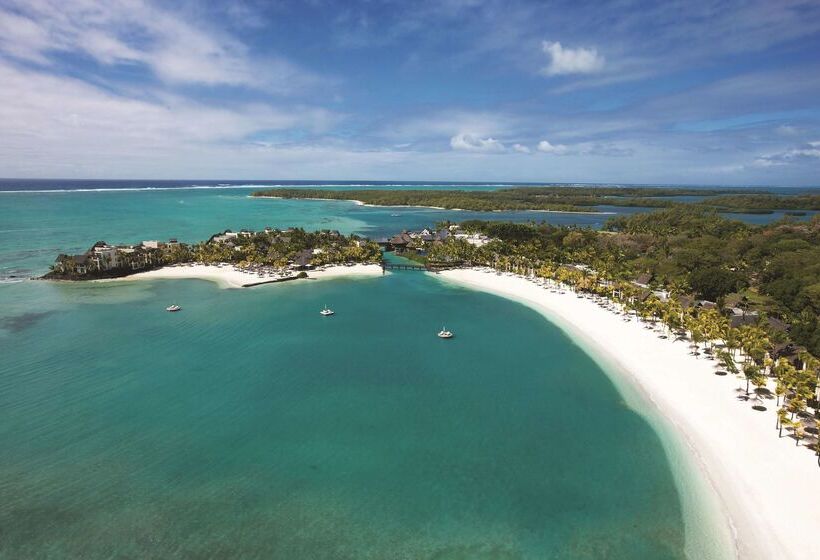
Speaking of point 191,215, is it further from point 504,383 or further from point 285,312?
point 504,383

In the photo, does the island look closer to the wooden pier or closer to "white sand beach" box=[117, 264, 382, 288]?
the wooden pier

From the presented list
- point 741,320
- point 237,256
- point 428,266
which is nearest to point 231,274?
point 237,256

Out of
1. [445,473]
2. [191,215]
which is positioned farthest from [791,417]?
[191,215]

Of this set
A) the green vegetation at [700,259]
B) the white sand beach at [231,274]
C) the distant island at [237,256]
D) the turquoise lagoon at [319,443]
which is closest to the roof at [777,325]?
the green vegetation at [700,259]

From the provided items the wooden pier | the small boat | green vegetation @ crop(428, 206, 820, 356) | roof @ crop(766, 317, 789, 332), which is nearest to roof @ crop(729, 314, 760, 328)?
green vegetation @ crop(428, 206, 820, 356)

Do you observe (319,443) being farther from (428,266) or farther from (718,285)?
(428,266)
